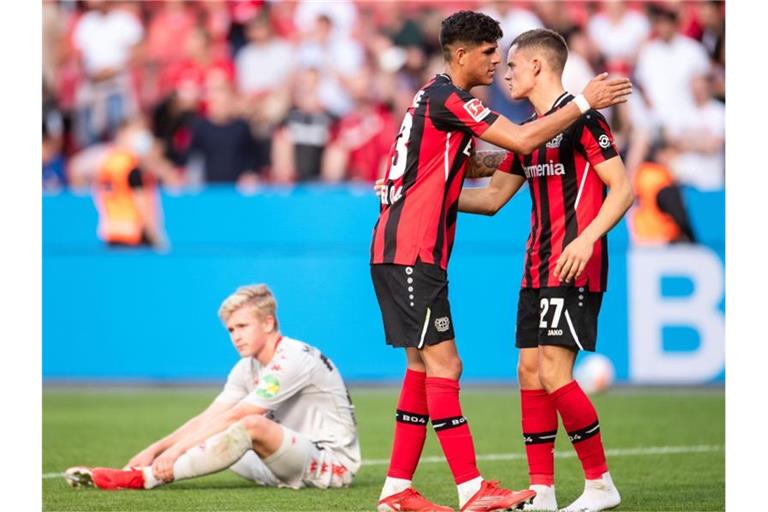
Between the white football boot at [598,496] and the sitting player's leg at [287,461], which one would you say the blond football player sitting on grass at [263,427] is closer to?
the sitting player's leg at [287,461]

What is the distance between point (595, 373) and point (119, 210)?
4643 mm

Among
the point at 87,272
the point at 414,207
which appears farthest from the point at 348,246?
the point at 414,207

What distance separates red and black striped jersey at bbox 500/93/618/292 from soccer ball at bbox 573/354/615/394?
20.0 feet

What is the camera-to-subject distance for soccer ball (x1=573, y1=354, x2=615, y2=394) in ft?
40.0

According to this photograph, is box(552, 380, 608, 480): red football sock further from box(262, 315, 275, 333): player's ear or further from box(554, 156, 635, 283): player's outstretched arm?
box(262, 315, 275, 333): player's ear

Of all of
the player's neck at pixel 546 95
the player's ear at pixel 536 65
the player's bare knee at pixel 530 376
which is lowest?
the player's bare knee at pixel 530 376

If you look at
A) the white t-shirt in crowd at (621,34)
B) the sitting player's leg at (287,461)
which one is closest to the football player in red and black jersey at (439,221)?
the sitting player's leg at (287,461)

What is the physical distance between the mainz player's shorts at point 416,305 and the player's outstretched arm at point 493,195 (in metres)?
0.70

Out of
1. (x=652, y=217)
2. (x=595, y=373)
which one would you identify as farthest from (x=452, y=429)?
(x=652, y=217)

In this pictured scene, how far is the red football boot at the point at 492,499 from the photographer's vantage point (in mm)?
5703

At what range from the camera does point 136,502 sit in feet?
21.2

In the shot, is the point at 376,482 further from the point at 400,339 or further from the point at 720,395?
the point at 720,395
